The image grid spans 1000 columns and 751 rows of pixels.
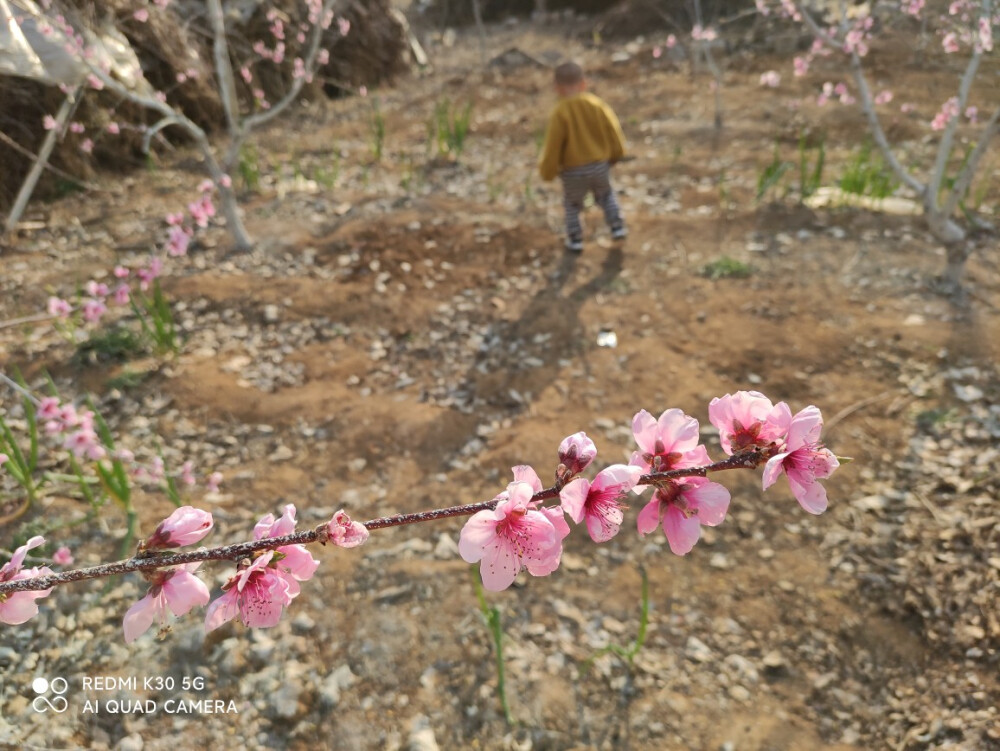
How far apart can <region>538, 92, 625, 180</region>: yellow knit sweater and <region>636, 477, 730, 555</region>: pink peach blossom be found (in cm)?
424

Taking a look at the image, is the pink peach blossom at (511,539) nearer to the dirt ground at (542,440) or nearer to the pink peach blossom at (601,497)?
the pink peach blossom at (601,497)

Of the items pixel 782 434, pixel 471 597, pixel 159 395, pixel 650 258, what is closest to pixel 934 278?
pixel 650 258

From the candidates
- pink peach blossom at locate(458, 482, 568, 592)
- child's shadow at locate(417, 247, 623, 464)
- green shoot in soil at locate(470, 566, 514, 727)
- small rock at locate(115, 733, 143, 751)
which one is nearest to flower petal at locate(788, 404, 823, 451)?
pink peach blossom at locate(458, 482, 568, 592)

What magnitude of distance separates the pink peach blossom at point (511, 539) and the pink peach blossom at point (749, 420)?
0.31 metres

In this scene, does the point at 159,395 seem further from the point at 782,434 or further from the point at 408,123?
the point at 408,123

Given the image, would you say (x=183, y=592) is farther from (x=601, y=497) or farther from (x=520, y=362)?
(x=520, y=362)

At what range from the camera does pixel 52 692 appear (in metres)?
2.17

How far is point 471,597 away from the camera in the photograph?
2463mm

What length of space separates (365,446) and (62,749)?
5.51 ft

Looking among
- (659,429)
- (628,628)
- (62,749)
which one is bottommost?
(628,628)

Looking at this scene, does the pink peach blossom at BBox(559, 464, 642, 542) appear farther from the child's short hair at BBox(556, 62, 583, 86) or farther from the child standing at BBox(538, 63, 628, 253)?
the child's short hair at BBox(556, 62, 583, 86)

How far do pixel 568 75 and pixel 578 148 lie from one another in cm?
52

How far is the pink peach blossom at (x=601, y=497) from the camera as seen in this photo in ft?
3.04

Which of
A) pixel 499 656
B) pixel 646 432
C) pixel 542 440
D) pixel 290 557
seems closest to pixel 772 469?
pixel 646 432
